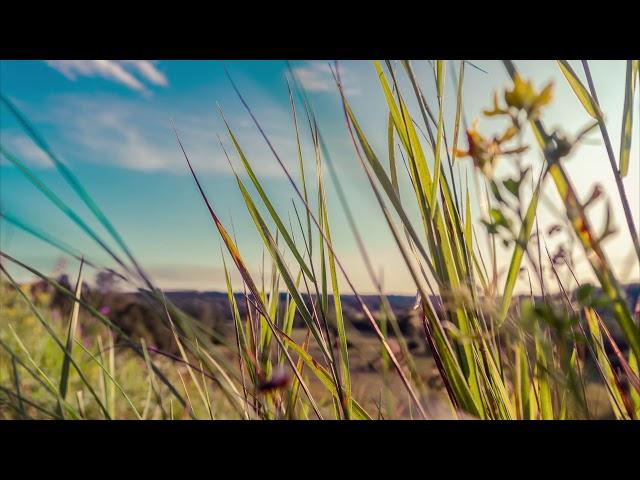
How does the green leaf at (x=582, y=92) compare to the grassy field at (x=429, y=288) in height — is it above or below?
above

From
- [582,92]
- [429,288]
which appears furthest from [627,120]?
[429,288]

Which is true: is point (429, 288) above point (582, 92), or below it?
below

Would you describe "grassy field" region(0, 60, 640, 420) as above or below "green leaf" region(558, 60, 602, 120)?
below

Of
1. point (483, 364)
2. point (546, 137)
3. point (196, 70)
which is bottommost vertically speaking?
point (483, 364)

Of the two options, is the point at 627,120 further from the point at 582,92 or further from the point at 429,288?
the point at 429,288

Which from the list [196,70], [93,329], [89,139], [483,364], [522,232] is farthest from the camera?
[93,329]
